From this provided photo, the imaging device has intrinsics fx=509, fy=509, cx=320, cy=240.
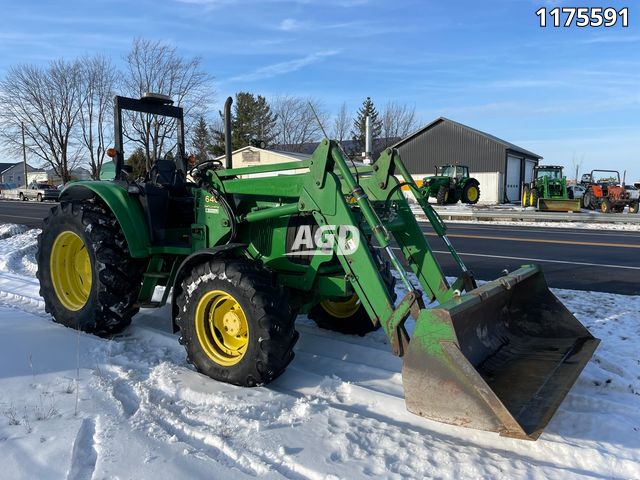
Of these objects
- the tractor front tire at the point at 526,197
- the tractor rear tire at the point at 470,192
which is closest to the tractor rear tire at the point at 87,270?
the tractor rear tire at the point at 470,192

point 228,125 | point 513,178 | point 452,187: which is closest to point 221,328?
point 228,125

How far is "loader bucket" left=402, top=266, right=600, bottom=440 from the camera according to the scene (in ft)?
9.47

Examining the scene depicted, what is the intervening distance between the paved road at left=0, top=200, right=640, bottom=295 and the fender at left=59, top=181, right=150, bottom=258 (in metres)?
5.55

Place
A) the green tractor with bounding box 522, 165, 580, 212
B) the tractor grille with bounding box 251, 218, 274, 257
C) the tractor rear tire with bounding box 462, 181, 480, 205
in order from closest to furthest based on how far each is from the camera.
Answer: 1. the tractor grille with bounding box 251, 218, 274, 257
2. the green tractor with bounding box 522, 165, 580, 212
3. the tractor rear tire with bounding box 462, 181, 480, 205

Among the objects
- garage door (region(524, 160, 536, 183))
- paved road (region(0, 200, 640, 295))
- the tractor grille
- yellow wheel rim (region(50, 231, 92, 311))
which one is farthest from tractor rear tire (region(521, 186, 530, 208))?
yellow wheel rim (region(50, 231, 92, 311))

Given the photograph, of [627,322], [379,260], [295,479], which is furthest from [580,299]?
[295,479]

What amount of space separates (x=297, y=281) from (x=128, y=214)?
6.03ft

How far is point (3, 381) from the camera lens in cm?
381

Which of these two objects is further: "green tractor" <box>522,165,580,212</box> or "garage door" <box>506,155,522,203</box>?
"garage door" <box>506,155,522,203</box>

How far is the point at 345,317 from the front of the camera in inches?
204

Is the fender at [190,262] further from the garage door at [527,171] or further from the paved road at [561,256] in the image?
the garage door at [527,171]

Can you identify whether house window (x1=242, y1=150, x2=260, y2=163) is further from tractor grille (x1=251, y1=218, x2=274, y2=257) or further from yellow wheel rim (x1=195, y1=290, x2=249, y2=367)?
yellow wheel rim (x1=195, y1=290, x2=249, y2=367)

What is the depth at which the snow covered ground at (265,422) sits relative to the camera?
111 inches

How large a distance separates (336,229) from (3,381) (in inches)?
108
